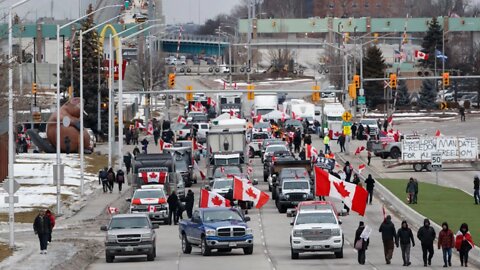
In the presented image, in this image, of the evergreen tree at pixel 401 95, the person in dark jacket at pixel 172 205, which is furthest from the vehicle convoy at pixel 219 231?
the evergreen tree at pixel 401 95

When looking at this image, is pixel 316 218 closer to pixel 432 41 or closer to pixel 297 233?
pixel 297 233

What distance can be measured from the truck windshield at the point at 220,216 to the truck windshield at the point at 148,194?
33.8ft

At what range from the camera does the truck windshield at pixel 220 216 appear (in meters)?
38.2

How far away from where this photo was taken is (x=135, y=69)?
14050 cm

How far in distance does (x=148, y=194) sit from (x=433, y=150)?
26326 mm

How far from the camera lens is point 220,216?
38469 millimetres

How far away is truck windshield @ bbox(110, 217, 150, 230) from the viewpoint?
37094 mm

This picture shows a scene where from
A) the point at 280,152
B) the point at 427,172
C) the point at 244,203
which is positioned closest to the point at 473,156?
the point at 427,172

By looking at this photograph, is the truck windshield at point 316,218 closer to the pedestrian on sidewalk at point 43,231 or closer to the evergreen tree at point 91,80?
the pedestrian on sidewalk at point 43,231

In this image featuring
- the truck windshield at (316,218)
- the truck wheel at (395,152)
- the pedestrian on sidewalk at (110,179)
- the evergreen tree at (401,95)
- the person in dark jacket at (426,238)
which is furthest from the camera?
the evergreen tree at (401,95)

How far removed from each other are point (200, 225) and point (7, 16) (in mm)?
8394

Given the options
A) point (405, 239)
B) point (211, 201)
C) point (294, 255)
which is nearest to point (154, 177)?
point (211, 201)

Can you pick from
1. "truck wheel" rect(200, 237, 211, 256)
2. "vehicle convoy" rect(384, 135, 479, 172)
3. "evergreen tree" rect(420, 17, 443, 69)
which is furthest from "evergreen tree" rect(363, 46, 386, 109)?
"truck wheel" rect(200, 237, 211, 256)

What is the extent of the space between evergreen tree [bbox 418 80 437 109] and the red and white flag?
71.7 metres
